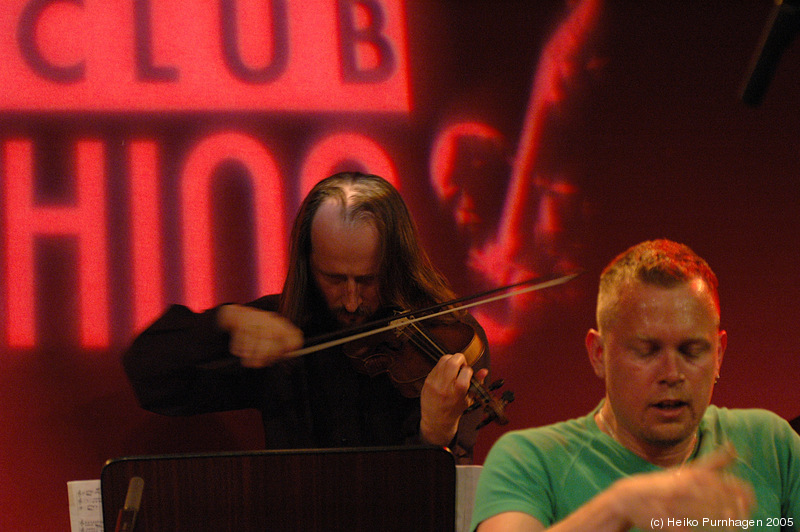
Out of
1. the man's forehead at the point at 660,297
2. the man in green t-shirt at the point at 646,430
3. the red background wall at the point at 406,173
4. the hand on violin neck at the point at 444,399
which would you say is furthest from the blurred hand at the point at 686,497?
the red background wall at the point at 406,173

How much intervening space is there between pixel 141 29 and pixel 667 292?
195 centimetres

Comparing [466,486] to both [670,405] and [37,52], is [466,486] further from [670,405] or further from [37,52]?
[37,52]

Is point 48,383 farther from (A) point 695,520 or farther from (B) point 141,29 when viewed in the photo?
(A) point 695,520

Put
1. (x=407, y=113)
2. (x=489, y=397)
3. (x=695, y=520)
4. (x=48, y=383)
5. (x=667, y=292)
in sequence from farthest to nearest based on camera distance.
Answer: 1. (x=407, y=113)
2. (x=48, y=383)
3. (x=489, y=397)
4. (x=667, y=292)
5. (x=695, y=520)

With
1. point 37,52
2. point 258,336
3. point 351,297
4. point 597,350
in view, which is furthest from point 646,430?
point 37,52

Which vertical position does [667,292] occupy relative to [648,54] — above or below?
below

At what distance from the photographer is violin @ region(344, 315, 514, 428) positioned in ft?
6.95

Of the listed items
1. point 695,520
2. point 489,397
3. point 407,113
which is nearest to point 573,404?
point 489,397

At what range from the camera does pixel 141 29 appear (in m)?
2.72

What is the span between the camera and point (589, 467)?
1563 millimetres

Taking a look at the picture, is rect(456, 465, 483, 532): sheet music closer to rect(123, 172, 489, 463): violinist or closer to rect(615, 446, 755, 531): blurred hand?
rect(615, 446, 755, 531): blurred hand

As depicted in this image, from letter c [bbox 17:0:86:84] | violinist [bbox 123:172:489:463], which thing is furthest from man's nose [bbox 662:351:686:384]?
letter c [bbox 17:0:86:84]

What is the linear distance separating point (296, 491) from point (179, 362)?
94cm

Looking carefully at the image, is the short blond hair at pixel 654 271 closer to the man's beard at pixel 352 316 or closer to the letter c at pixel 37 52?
the man's beard at pixel 352 316
